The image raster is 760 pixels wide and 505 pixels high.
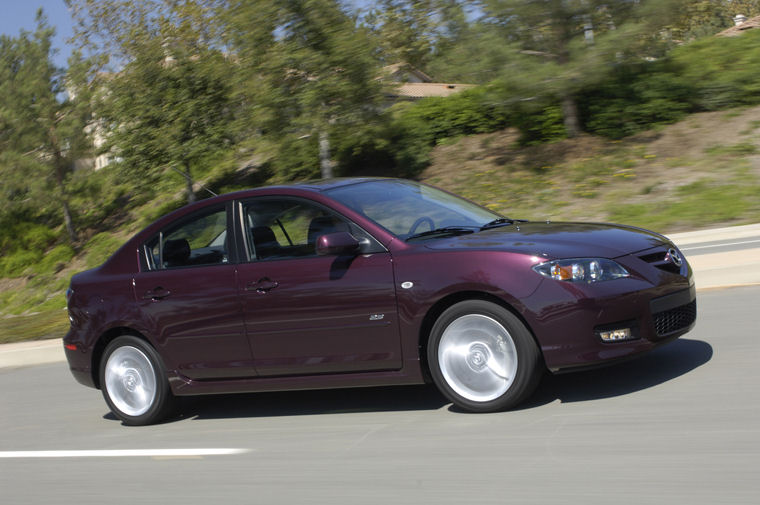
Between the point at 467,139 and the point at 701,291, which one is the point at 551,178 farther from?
the point at 701,291

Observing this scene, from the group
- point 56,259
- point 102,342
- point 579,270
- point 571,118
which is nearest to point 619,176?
point 571,118

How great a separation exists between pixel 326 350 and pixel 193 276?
1.25m

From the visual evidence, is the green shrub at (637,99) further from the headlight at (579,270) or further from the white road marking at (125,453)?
the white road marking at (125,453)

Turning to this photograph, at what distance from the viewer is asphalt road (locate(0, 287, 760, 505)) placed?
411 cm

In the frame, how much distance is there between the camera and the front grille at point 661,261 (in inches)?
213

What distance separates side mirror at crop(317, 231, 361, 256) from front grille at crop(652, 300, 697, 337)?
190 cm

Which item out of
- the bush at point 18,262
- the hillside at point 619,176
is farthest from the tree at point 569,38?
the bush at point 18,262

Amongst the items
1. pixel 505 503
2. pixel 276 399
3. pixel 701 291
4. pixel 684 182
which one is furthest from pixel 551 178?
pixel 505 503

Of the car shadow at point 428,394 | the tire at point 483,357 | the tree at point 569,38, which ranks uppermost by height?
the tree at point 569,38

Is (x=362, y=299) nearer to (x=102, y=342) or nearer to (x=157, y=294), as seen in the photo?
(x=157, y=294)

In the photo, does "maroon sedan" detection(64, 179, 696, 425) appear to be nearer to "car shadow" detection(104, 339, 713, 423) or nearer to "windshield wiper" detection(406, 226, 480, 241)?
"windshield wiper" detection(406, 226, 480, 241)

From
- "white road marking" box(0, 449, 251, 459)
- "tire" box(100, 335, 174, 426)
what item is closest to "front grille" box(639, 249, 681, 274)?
"white road marking" box(0, 449, 251, 459)

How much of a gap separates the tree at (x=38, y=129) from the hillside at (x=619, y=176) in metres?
22.3

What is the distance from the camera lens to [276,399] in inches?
281
